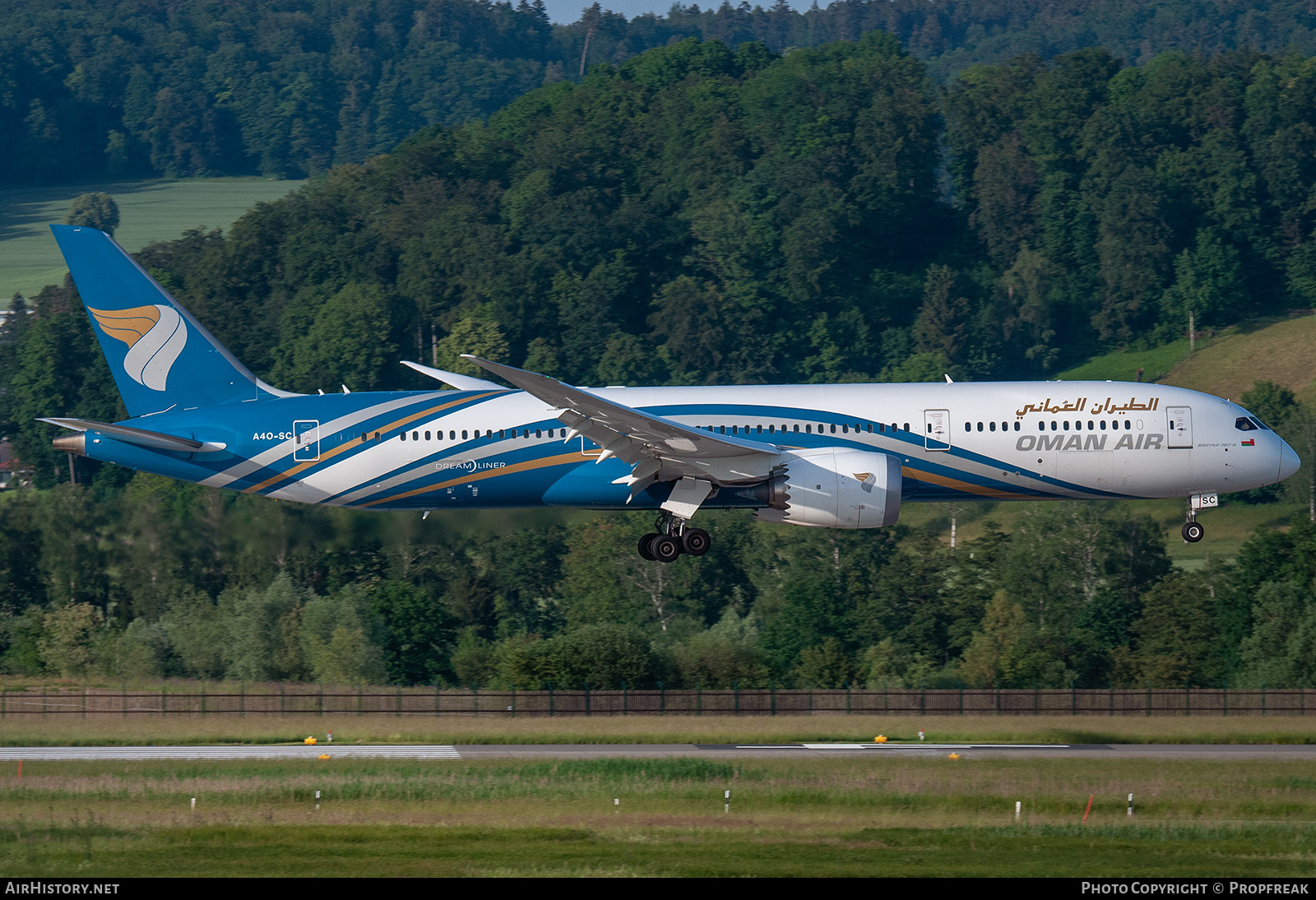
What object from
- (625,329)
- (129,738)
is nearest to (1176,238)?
(625,329)

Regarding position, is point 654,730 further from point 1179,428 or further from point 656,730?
point 1179,428

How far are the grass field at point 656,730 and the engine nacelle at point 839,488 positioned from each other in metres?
8.80

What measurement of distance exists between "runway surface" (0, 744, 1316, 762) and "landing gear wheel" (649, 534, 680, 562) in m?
5.25

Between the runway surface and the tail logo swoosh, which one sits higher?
the tail logo swoosh

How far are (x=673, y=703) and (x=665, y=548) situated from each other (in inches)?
651

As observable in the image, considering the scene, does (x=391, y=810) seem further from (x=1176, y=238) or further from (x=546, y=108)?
(x=546, y=108)

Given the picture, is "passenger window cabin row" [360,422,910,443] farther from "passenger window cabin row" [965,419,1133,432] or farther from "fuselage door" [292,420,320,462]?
"fuselage door" [292,420,320,462]

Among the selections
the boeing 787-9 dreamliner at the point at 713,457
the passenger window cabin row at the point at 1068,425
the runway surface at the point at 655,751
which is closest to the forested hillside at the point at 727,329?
the boeing 787-9 dreamliner at the point at 713,457

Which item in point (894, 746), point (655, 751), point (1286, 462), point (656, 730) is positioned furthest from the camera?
point (656, 730)

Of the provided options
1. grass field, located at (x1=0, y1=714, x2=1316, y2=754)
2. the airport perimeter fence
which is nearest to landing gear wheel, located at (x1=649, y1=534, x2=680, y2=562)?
grass field, located at (x1=0, y1=714, x2=1316, y2=754)

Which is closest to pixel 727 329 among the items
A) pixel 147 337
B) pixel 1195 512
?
pixel 1195 512

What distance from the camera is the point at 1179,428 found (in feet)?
149

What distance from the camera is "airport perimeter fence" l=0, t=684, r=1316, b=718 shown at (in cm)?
5969

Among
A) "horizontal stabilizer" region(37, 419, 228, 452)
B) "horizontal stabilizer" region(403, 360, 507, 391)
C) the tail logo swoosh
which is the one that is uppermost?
the tail logo swoosh
